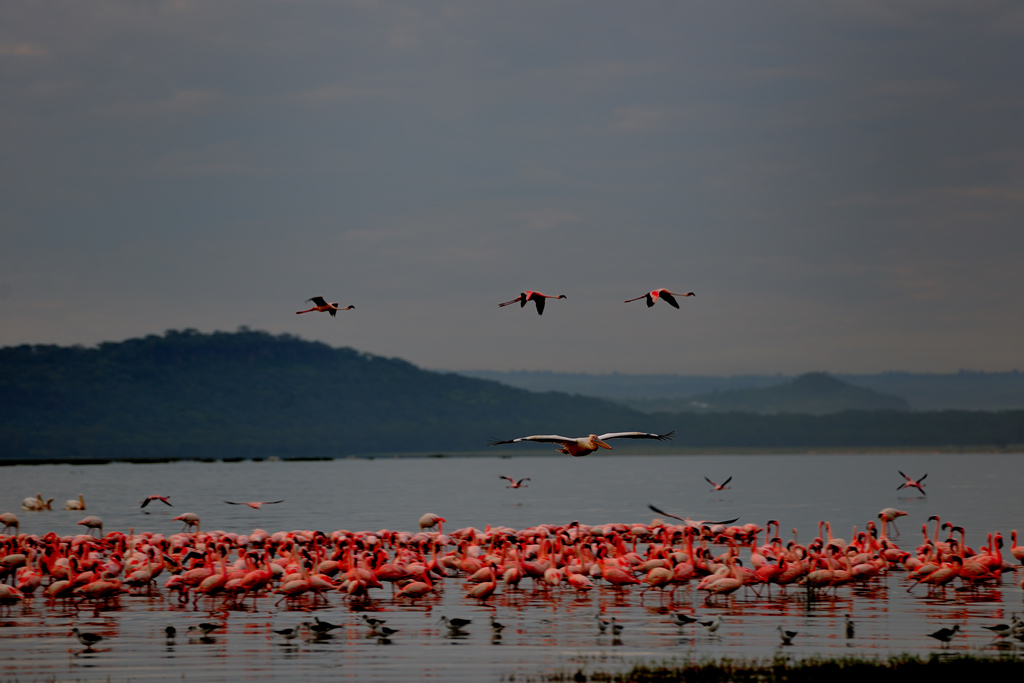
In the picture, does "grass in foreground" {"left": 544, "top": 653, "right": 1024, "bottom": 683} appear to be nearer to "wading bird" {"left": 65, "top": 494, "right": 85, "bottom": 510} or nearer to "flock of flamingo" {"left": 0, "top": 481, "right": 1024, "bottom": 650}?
"flock of flamingo" {"left": 0, "top": 481, "right": 1024, "bottom": 650}

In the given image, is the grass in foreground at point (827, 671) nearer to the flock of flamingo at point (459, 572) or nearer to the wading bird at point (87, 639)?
the flock of flamingo at point (459, 572)

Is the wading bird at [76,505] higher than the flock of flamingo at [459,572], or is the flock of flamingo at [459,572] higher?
the flock of flamingo at [459,572]

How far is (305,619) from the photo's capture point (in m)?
24.0

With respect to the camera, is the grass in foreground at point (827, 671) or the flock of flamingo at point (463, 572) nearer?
the grass in foreground at point (827, 671)

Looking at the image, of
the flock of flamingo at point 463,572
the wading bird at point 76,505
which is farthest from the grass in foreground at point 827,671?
the wading bird at point 76,505

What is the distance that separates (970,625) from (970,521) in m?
34.5

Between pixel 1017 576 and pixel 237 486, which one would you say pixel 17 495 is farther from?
pixel 1017 576

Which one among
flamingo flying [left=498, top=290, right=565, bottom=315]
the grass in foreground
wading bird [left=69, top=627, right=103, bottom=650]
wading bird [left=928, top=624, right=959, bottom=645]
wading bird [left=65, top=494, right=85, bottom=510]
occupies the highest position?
flamingo flying [left=498, top=290, right=565, bottom=315]

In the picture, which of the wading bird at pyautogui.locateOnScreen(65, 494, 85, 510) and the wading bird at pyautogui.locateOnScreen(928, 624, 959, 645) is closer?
the wading bird at pyautogui.locateOnScreen(928, 624, 959, 645)

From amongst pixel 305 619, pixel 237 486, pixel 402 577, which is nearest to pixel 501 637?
pixel 305 619

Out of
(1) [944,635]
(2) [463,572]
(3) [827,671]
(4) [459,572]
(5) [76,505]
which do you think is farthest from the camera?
(5) [76,505]

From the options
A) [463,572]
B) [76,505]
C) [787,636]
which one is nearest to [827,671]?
[787,636]

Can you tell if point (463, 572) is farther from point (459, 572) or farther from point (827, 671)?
point (827, 671)

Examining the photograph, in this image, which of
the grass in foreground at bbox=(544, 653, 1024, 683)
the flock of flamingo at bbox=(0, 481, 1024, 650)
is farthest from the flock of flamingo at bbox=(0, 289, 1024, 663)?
the grass in foreground at bbox=(544, 653, 1024, 683)
